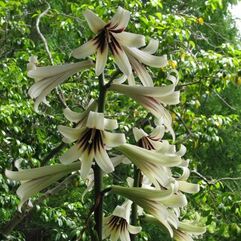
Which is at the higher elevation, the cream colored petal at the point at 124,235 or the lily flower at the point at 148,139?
the lily flower at the point at 148,139

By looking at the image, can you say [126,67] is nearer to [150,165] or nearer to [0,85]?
[150,165]

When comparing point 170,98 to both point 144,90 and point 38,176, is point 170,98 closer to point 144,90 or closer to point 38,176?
point 144,90

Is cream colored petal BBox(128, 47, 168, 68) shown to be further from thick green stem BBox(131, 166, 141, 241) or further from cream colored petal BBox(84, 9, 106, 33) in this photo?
thick green stem BBox(131, 166, 141, 241)

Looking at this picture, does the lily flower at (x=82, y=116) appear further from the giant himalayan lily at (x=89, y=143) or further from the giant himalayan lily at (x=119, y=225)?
the giant himalayan lily at (x=119, y=225)

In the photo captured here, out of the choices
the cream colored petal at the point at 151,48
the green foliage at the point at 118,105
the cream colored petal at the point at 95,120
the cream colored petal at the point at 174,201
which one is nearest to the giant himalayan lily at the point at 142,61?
the cream colored petal at the point at 151,48

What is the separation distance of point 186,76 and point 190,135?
384mm

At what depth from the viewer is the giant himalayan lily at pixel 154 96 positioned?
104 centimetres

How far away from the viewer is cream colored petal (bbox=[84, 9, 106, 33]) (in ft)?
3.29

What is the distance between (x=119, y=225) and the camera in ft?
3.94

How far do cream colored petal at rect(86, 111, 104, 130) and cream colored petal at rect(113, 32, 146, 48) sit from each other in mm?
138

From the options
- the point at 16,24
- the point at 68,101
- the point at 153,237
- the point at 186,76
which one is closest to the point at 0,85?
the point at 68,101

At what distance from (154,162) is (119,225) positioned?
8.9 inches

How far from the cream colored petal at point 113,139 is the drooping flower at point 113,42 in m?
0.11

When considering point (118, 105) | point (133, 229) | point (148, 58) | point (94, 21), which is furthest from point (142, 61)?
point (118, 105)
